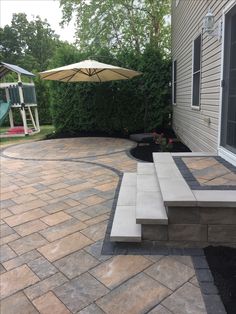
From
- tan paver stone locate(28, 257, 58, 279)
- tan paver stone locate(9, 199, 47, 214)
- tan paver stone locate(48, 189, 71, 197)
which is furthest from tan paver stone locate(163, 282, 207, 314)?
tan paver stone locate(48, 189, 71, 197)

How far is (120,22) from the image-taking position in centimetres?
1362

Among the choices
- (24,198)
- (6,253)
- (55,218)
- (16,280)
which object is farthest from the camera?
(24,198)

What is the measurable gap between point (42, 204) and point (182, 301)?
2217mm

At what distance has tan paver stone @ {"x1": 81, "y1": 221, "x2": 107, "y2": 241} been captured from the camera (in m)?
2.57

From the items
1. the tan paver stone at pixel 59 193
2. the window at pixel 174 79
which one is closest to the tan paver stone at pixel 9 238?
the tan paver stone at pixel 59 193

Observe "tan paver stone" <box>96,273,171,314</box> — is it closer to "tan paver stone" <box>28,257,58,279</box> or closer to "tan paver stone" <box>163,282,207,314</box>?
"tan paver stone" <box>163,282,207,314</box>

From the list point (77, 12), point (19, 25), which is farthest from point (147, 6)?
point (19, 25)

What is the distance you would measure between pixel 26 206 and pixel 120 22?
12.7 m

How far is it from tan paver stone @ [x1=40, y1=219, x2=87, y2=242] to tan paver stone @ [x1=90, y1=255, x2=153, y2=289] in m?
0.66

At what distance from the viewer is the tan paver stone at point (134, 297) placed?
1.67 meters

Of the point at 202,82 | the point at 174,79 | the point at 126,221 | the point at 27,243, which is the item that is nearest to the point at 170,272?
the point at 126,221

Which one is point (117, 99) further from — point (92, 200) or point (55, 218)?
point (55, 218)

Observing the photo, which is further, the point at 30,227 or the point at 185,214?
the point at 30,227

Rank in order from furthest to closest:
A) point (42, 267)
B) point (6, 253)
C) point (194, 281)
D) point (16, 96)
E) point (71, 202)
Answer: point (16, 96), point (71, 202), point (6, 253), point (42, 267), point (194, 281)
